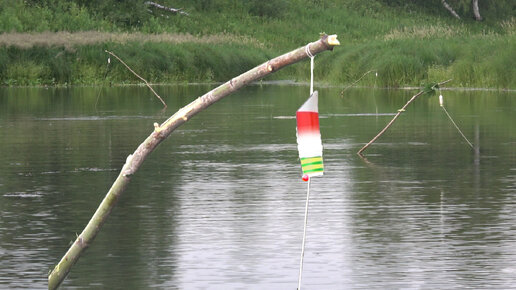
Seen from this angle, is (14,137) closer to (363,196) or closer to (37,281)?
(363,196)

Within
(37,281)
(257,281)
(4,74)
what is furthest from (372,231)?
(4,74)

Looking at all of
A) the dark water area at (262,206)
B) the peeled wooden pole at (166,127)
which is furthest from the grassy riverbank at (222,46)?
the peeled wooden pole at (166,127)

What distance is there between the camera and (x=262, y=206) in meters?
16.1

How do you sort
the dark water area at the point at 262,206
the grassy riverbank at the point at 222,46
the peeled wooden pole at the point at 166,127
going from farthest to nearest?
the grassy riverbank at the point at 222,46 < the dark water area at the point at 262,206 < the peeled wooden pole at the point at 166,127

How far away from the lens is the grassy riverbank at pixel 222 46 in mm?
46594

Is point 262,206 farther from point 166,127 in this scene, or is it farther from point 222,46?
point 222,46

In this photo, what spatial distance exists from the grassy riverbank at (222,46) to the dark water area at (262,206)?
49.0 ft

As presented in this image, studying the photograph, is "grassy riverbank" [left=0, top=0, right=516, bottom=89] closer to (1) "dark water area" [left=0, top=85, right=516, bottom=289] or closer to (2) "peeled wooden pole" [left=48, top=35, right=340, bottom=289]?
(1) "dark water area" [left=0, top=85, right=516, bottom=289]

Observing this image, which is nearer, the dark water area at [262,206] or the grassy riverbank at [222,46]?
the dark water area at [262,206]

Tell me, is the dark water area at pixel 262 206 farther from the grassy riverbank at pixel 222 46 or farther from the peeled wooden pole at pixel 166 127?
the grassy riverbank at pixel 222 46

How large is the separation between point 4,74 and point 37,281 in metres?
43.2

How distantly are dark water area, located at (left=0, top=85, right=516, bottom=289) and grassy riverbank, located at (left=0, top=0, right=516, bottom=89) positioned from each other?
49.0 ft

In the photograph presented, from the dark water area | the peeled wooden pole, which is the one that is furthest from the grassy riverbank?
the peeled wooden pole

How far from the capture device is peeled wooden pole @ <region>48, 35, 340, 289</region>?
Answer: 379 inches
